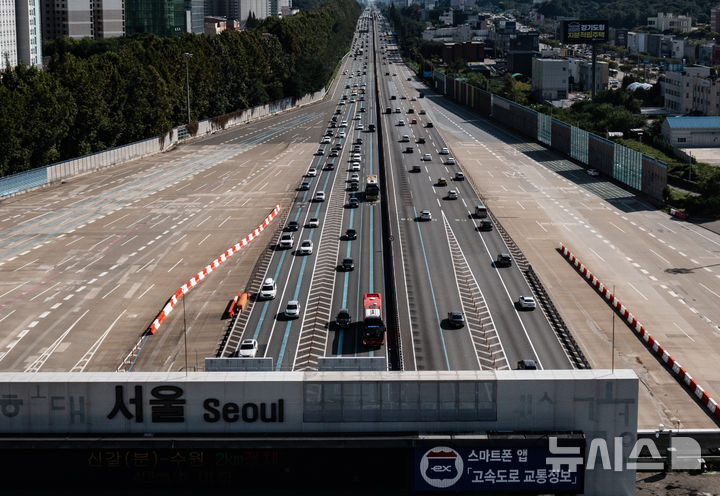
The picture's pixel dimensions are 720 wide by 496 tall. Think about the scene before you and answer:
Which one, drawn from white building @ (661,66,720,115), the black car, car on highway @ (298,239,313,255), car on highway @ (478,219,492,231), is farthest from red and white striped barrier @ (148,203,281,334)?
white building @ (661,66,720,115)

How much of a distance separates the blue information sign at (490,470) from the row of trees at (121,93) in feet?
267

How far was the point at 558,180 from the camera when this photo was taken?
110812mm

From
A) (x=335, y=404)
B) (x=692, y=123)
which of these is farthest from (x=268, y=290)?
(x=692, y=123)

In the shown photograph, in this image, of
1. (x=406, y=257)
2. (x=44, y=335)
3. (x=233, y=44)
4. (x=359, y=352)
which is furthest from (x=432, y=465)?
(x=233, y=44)

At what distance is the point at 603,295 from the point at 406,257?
16.6 meters

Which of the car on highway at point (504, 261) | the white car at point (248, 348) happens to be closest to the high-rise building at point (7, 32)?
the car on highway at point (504, 261)

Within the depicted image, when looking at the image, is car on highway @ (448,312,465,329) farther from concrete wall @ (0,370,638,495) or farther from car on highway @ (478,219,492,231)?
concrete wall @ (0,370,638,495)

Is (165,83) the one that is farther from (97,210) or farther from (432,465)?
(432,465)

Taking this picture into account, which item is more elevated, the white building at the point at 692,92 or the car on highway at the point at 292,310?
the white building at the point at 692,92

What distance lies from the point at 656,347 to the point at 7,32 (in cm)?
17797

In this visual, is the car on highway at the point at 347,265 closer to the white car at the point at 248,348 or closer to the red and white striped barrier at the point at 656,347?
the red and white striped barrier at the point at 656,347

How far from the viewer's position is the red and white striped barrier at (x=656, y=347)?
150 feet

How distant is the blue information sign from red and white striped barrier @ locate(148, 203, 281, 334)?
3263 centimetres

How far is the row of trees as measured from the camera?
101 metres
